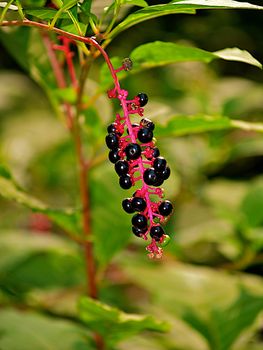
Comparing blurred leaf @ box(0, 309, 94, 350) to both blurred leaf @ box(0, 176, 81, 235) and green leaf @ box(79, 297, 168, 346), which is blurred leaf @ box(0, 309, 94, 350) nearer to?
green leaf @ box(79, 297, 168, 346)

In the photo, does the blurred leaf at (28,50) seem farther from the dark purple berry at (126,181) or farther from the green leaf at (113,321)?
the dark purple berry at (126,181)

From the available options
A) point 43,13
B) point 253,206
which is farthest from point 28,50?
point 253,206

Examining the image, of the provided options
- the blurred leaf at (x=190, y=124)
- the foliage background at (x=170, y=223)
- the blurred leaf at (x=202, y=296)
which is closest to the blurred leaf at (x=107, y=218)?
the foliage background at (x=170, y=223)

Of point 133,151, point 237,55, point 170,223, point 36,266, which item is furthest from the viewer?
point 170,223

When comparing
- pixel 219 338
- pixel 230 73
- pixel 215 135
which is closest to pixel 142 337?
pixel 219 338

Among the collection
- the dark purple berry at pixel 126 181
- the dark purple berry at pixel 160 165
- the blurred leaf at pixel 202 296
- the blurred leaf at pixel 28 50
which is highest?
the blurred leaf at pixel 28 50

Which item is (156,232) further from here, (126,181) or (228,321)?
(228,321)
